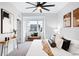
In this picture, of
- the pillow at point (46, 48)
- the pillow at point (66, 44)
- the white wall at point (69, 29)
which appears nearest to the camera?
the pillow at point (46, 48)

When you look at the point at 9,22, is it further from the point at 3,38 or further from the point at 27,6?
the point at 27,6

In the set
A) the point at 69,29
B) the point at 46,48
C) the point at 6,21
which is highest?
the point at 6,21

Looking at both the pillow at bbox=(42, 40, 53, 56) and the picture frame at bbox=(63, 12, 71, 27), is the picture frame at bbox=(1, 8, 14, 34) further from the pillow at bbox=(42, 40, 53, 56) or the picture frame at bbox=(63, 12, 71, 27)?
the picture frame at bbox=(63, 12, 71, 27)

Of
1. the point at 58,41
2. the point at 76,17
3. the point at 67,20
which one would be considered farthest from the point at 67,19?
the point at 58,41

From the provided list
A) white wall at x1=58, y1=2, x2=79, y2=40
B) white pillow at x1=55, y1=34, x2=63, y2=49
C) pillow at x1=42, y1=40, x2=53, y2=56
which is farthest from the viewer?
white pillow at x1=55, y1=34, x2=63, y2=49

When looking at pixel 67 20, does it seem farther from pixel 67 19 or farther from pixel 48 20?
pixel 48 20

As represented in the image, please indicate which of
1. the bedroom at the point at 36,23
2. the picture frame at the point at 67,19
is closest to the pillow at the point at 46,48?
the bedroom at the point at 36,23

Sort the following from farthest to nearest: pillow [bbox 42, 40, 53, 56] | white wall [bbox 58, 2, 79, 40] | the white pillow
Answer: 1. the white pillow
2. white wall [bbox 58, 2, 79, 40]
3. pillow [bbox 42, 40, 53, 56]

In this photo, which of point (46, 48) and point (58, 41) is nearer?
point (46, 48)

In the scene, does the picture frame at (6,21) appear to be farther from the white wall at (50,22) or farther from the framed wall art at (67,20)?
the framed wall art at (67,20)

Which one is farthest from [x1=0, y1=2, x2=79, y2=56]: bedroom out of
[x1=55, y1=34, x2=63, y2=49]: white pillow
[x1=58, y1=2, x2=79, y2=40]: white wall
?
[x1=55, y1=34, x2=63, y2=49]: white pillow

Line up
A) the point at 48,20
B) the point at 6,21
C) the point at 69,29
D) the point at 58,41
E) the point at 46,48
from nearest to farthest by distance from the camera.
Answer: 1. the point at 6,21
2. the point at 46,48
3. the point at 69,29
4. the point at 48,20
5. the point at 58,41

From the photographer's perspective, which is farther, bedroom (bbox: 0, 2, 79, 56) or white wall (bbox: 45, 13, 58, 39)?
white wall (bbox: 45, 13, 58, 39)

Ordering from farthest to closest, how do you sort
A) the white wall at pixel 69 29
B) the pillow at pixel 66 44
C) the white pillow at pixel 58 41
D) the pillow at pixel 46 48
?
1. the white pillow at pixel 58 41
2. the pillow at pixel 66 44
3. the white wall at pixel 69 29
4. the pillow at pixel 46 48
